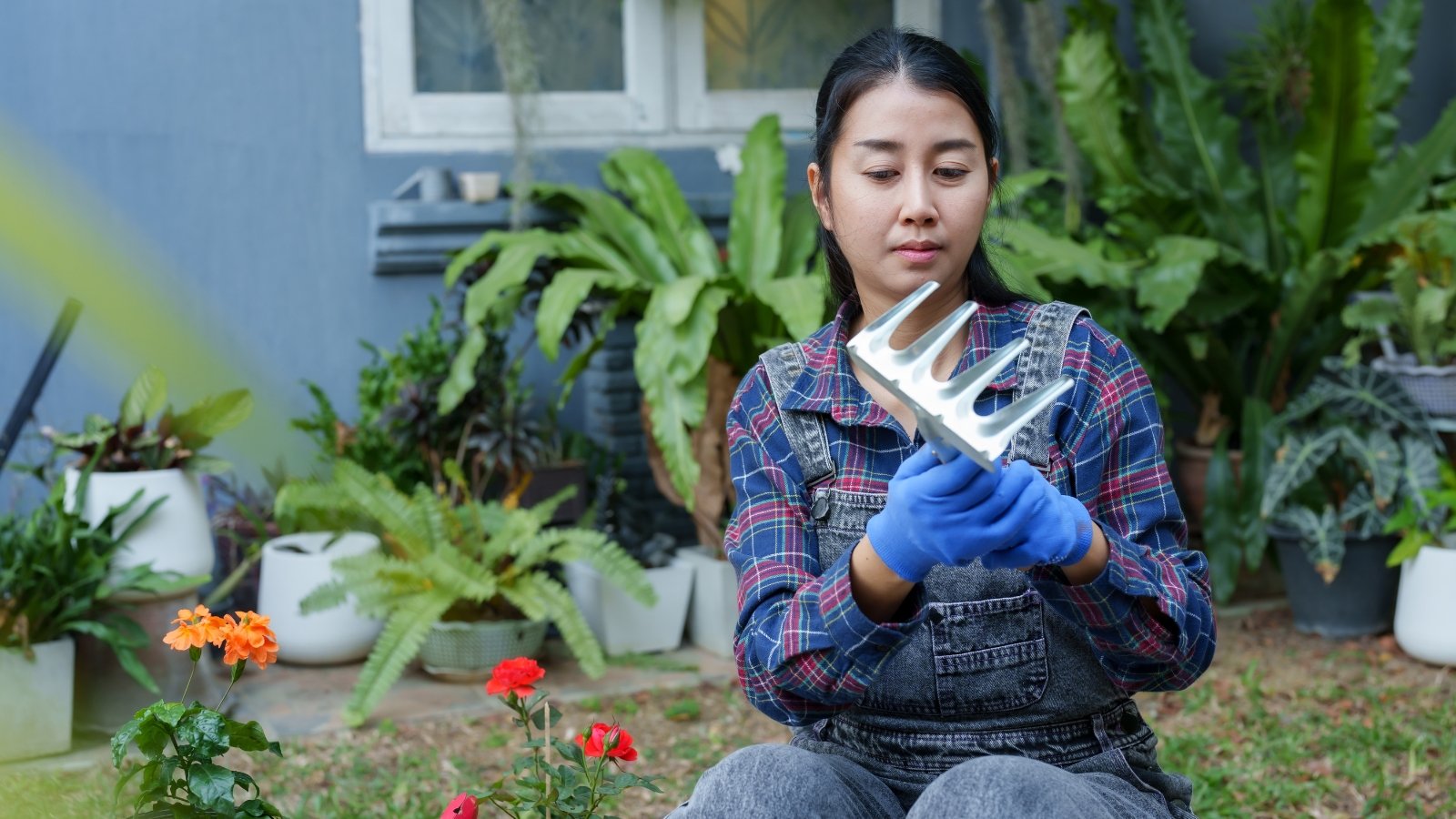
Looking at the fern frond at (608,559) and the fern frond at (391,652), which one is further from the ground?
the fern frond at (608,559)

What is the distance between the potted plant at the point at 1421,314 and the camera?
4.07m

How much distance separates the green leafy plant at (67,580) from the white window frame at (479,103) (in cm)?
159

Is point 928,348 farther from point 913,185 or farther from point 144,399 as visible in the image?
point 144,399

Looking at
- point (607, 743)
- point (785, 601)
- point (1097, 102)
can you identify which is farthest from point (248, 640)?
point (1097, 102)

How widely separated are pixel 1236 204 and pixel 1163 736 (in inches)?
85.5

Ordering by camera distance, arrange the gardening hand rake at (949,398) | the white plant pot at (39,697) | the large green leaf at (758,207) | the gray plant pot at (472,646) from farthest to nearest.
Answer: the large green leaf at (758,207)
the gray plant pot at (472,646)
the white plant pot at (39,697)
the gardening hand rake at (949,398)

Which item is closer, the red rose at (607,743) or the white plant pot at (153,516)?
the red rose at (607,743)

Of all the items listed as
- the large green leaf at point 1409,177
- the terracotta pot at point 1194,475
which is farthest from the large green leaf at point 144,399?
the large green leaf at point 1409,177

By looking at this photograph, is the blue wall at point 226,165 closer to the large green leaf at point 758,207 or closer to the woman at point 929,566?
the large green leaf at point 758,207

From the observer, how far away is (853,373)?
5.68 ft

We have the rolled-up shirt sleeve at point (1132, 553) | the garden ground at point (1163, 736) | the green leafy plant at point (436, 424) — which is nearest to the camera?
the rolled-up shirt sleeve at point (1132, 553)

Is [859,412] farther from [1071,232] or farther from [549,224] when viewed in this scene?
[1071,232]

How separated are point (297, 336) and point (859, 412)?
3.22 meters

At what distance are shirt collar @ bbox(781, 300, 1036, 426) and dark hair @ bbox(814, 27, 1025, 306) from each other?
4 cm
